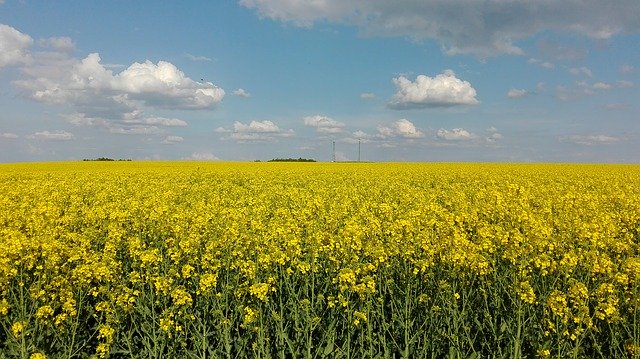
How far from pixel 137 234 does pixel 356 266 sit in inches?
205

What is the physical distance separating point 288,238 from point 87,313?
9.51ft

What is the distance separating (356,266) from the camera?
513cm

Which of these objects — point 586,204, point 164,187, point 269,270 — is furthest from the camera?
point 164,187

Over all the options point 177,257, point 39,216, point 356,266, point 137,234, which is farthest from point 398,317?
point 39,216

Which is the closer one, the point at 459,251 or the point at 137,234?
the point at 459,251

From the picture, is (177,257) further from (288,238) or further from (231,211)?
(231,211)

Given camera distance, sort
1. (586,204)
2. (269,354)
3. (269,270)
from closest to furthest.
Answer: (269,354) → (269,270) → (586,204)

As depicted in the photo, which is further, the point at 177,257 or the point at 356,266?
the point at 177,257

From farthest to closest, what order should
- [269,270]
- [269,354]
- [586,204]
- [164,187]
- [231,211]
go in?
[164,187], [586,204], [231,211], [269,270], [269,354]

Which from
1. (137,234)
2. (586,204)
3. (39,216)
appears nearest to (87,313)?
(137,234)

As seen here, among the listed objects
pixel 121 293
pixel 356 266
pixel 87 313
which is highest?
pixel 356 266

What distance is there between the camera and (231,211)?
335 inches

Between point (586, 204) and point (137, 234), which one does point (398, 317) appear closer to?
point (137, 234)

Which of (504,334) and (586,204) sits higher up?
(586,204)
